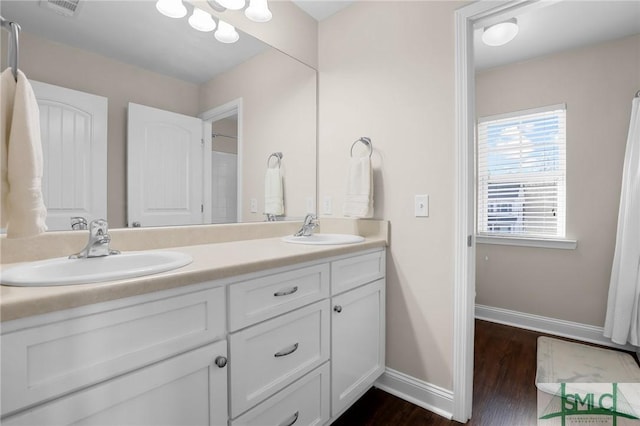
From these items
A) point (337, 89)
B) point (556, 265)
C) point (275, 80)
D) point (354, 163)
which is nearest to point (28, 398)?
point (354, 163)

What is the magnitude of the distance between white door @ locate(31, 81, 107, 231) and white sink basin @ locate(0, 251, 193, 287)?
0.72ft

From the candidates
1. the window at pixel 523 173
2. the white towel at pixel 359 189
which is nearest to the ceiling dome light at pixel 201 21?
the white towel at pixel 359 189

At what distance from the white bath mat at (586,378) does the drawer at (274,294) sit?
1.41m

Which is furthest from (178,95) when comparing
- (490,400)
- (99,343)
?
(490,400)

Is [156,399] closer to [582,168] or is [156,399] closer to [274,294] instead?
[274,294]

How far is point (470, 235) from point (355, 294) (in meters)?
0.64

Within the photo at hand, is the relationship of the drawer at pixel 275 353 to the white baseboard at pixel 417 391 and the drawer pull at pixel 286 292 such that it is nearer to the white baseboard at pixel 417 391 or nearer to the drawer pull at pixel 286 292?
the drawer pull at pixel 286 292

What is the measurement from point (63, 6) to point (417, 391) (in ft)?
7.70

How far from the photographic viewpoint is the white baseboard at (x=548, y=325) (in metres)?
2.38

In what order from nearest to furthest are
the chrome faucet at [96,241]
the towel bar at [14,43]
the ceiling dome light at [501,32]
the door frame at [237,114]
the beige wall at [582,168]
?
the towel bar at [14,43] → the chrome faucet at [96,241] → the door frame at [237,114] → the ceiling dome light at [501,32] → the beige wall at [582,168]

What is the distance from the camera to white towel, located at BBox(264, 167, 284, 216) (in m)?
1.91

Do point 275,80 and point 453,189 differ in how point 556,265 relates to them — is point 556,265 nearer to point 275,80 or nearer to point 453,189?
point 453,189

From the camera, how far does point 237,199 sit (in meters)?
1.76

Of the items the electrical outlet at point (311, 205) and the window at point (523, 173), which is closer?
the electrical outlet at point (311, 205)
